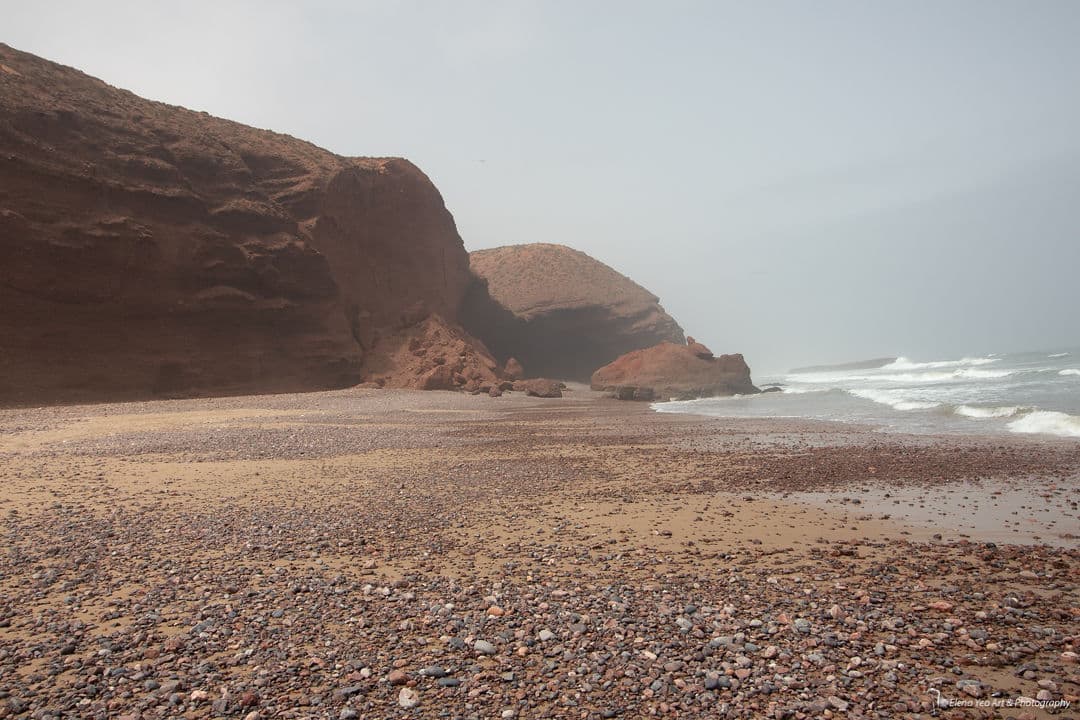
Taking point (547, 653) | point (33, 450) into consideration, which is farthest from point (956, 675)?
point (33, 450)

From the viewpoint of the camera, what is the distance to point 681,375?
39.7 meters

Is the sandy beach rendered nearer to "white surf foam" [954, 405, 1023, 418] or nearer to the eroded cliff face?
"white surf foam" [954, 405, 1023, 418]

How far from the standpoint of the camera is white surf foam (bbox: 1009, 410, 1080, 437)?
14918 mm

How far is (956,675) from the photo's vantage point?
3590mm

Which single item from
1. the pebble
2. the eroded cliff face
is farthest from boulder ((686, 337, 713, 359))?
the pebble

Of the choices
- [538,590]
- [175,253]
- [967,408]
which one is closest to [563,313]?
[175,253]

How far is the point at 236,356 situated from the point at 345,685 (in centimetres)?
3099

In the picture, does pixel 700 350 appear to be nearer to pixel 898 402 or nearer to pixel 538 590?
pixel 898 402

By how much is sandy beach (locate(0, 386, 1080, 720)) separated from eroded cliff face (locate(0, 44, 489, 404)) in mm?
18243

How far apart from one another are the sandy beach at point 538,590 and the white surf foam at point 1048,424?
17.1 feet

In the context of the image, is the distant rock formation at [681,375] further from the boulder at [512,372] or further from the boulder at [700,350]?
the boulder at [512,372]

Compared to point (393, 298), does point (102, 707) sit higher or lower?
lower

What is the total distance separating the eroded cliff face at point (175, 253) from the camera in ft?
83.1

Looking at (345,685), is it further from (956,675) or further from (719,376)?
(719,376)
